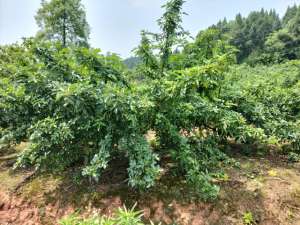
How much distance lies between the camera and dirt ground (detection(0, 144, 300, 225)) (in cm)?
246

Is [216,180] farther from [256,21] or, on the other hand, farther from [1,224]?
[256,21]

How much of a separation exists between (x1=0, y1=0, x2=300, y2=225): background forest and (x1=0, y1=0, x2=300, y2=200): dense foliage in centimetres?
1

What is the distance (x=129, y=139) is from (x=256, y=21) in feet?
111

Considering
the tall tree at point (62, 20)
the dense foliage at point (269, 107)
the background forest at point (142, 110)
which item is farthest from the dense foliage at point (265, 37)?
the background forest at point (142, 110)

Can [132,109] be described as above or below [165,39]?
below

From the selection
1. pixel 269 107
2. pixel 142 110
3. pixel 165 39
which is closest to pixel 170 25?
pixel 165 39

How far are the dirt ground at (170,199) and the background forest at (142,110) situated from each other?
14 cm

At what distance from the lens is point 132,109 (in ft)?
7.07

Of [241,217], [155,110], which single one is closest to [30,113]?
[155,110]

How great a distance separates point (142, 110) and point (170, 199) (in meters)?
1.04

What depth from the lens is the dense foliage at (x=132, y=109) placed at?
2324 millimetres

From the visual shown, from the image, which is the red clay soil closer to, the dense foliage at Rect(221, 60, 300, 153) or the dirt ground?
the dirt ground

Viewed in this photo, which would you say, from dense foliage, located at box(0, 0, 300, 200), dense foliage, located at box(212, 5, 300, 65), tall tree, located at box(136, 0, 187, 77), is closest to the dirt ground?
dense foliage, located at box(0, 0, 300, 200)

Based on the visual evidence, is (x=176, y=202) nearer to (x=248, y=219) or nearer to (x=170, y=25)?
(x=248, y=219)
